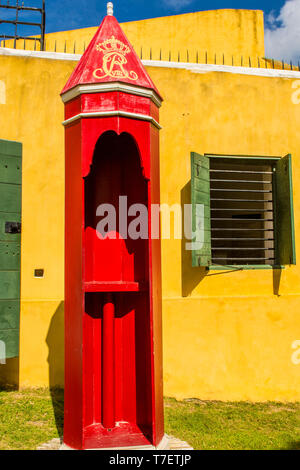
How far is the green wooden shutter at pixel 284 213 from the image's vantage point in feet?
18.0

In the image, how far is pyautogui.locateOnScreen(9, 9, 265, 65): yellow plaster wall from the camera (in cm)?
928

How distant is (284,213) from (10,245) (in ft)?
11.5

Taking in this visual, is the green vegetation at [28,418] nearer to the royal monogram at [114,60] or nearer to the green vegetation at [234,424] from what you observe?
the green vegetation at [234,424]

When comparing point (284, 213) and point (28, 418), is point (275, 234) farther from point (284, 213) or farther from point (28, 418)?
point (28, 418)

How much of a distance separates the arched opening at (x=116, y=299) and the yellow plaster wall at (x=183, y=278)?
143 centimetres

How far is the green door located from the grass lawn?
2.06 ft

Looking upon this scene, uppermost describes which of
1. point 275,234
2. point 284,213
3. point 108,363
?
point 284,213

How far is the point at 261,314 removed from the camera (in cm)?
555

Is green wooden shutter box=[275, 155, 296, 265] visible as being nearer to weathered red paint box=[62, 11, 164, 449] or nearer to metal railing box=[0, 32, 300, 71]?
weathered red paint box=[62, 11, 164, 449]

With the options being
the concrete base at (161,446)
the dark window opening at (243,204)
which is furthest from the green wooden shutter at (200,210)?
the concrete base at (161,446)

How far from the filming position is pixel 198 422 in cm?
457

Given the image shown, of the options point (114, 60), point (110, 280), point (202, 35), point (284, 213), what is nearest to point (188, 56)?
point (202, 35)

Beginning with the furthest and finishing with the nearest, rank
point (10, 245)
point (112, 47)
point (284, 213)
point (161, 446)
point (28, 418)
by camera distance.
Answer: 1. point (284, 213)
2. point (10, 245)
3. point (28, 418)
4. point (112, 47)
5. point (161, 446)

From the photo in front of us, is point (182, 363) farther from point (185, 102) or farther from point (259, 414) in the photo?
point (185, 102)
